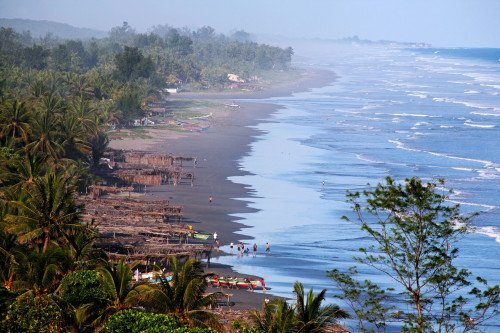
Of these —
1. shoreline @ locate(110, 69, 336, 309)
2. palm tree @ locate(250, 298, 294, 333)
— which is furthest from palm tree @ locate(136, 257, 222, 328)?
shoreline @ locate(110, 69, 336, 309)

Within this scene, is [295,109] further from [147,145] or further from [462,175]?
[462,175]

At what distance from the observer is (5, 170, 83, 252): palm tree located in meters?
36.6

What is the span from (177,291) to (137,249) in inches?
717

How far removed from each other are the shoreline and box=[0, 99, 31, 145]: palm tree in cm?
1218

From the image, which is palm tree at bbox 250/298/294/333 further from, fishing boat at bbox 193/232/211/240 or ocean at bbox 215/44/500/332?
fishing boat at bbox 193/232/211/240

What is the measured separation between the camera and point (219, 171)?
82250 mm

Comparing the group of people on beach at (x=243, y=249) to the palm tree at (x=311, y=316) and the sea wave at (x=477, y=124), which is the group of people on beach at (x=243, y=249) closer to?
the palm tree at (x=311, y=316)

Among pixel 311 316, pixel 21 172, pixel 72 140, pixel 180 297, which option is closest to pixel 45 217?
pixel 180 297

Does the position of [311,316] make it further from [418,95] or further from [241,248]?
[418,95]

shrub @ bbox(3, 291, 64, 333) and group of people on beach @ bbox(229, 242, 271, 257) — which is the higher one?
shrub @ bbox(3, 291, 64, 333)

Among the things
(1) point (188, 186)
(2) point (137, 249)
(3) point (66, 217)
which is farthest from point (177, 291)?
(1) point (188, 186)

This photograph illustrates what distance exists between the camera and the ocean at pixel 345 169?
177 feet

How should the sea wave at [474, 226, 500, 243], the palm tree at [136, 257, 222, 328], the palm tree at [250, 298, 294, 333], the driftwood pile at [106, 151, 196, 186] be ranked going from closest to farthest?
the palm tree at [250, 298, 294, 333]
the palm tree at [136, 257, 222, 328]
the sea wave at [474, 226, 500, 243]
the driftwood pile at [106, 151, 196, 186]

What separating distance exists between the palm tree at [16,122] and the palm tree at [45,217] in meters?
23.5
